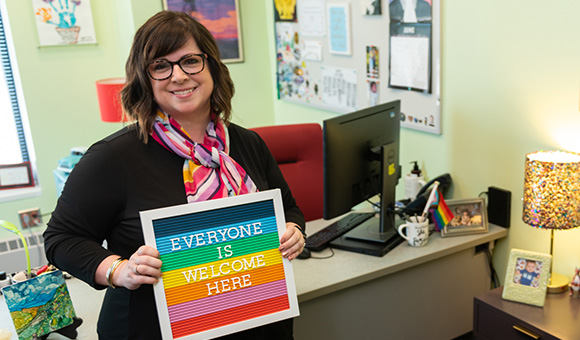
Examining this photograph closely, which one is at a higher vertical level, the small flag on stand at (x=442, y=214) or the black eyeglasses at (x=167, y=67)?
the black eyeglasses at (x=167, y=67)

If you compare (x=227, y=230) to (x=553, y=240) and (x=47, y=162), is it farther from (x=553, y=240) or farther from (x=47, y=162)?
(x=47, y=162)

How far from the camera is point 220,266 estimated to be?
4.46 feet

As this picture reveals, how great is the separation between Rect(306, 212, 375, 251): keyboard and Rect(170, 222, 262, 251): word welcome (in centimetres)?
82

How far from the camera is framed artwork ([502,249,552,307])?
1.93 meters

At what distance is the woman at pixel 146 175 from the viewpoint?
129 centimetres

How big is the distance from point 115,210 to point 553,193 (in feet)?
4.73

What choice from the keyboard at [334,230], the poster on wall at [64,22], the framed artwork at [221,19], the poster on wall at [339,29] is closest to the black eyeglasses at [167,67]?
the keyboard at [334,230]

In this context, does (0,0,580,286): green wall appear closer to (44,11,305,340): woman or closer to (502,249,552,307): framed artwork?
(502,249,552,307): framed artwork

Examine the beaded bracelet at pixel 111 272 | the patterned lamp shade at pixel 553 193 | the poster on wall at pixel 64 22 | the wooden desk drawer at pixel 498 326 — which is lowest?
the wooden desk drawer at pixel 498 326

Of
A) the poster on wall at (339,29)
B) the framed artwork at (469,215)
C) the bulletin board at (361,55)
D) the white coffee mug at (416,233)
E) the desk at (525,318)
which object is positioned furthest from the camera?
the poster on wall at (339,29)

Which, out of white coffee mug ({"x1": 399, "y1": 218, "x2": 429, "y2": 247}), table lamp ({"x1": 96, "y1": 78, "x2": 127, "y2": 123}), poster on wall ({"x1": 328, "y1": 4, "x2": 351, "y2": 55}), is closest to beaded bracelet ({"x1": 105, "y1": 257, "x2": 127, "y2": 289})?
white coffee mug ({"x1": 399, "y1": 218, "x2": 429, "y2": 247})

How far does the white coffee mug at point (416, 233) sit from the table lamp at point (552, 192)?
376 millimetres

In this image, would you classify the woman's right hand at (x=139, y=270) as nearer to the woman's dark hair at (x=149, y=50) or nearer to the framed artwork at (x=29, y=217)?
the woman's dark hair at (x=149, y=50)

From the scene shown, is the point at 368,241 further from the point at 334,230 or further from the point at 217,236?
the point at 217,236
